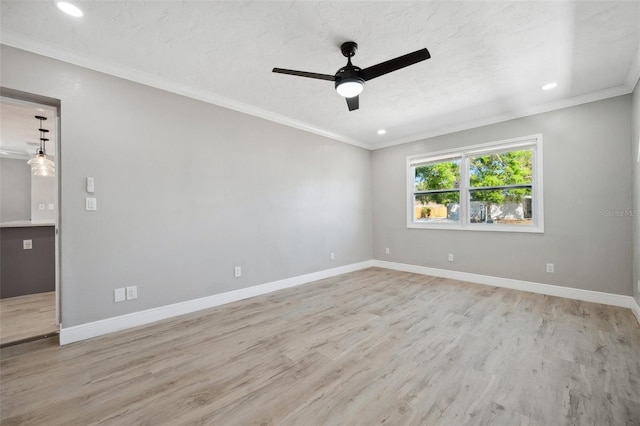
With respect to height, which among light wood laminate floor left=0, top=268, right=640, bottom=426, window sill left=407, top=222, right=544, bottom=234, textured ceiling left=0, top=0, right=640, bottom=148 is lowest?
light wood laminate floor left=0, top=268, right=640, bottom=426

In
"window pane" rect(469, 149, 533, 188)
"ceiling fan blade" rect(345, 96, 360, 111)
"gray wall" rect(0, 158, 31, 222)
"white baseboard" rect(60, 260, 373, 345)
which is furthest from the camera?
"gray wall" rect(0, 158, 31, 222)

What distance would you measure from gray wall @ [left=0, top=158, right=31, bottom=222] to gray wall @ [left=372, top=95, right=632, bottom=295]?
365 inches

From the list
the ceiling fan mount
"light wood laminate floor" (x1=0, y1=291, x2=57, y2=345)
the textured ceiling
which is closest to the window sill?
the textured ceiling

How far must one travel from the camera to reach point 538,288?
12.5 feet

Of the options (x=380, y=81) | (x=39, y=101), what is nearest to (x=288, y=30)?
(x=380, y=81)

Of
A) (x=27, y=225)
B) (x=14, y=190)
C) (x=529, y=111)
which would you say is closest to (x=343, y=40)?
(x=529, y=111)

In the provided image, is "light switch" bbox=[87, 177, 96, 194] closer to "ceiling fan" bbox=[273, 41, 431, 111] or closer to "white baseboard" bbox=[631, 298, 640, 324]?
"ceiling fan" bbox=[273, 41, 431, 111]

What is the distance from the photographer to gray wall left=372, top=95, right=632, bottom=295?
327 cm

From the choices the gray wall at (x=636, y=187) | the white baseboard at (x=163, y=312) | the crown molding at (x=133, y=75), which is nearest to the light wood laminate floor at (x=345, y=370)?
the white baseboard at (x=163, y=312)

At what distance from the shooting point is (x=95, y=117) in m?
Answer: 2.62

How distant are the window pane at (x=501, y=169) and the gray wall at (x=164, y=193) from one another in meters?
2.89

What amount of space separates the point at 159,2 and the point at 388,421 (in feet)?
10.5

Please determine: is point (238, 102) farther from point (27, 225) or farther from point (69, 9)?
point (27, 225)

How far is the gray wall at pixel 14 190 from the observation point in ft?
18.8
